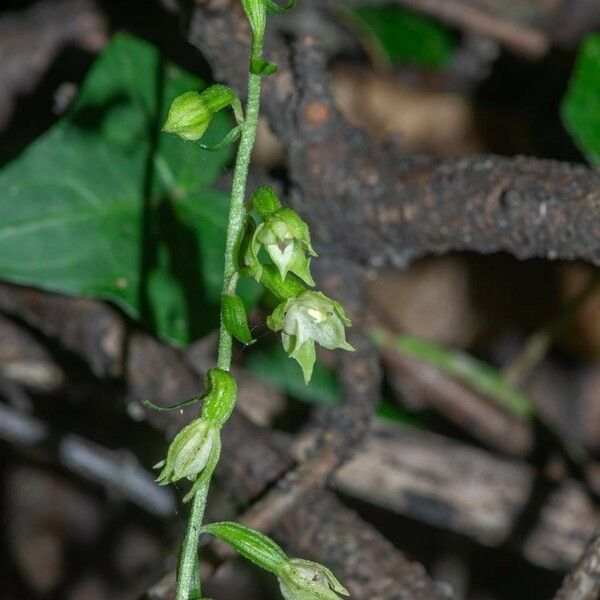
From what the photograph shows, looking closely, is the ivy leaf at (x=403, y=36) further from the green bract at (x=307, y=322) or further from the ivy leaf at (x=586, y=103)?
the green bract at (x=307, y=322)

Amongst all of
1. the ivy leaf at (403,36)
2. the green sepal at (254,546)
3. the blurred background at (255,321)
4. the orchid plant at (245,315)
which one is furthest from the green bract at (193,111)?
the ivy leaf at (403,36)

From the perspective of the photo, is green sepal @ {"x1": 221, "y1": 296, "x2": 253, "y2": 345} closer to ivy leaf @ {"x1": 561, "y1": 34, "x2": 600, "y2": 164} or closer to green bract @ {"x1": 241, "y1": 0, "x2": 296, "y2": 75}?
green bract @ {"x1": 241, "y1": 0, "x2": 296, "y2": 75}

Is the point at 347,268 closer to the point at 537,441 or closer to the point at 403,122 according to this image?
the point at 537,441

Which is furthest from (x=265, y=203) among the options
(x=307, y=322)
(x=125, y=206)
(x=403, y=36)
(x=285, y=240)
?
(x=403, y=36)

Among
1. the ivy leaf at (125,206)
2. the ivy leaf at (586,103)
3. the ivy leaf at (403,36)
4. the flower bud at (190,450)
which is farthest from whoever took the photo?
the ivy leaf at (403,36)

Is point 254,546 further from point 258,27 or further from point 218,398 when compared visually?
point 258,27

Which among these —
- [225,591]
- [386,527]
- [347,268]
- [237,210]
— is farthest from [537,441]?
[237,210]
